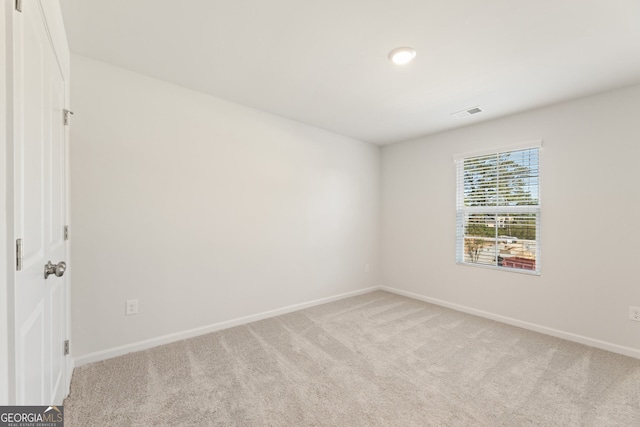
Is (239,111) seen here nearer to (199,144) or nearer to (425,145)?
(199,144)

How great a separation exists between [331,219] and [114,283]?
2.59 m

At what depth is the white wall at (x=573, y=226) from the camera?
2.50m

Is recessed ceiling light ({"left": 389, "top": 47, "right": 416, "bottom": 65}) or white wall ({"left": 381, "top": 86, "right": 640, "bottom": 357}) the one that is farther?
white wall ({"left": 381, "top": 86, "right": 640, "bottom": 357})

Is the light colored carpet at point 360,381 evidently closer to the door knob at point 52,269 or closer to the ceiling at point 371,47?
the door knob at point 52,269

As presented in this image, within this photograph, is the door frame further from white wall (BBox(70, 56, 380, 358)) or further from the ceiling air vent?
the ceiling air vent

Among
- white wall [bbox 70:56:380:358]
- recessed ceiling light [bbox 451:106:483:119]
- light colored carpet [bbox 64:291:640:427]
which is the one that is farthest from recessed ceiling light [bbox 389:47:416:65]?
light colored carpet [bbox 64:291:640:427]

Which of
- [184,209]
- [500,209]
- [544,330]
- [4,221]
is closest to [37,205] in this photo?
[4,221]

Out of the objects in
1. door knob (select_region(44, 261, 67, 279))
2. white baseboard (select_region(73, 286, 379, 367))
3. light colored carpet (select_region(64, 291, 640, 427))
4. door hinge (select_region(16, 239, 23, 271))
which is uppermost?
door hinge (select_region(16, 239, 23, 271))

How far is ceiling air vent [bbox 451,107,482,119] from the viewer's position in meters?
3.07

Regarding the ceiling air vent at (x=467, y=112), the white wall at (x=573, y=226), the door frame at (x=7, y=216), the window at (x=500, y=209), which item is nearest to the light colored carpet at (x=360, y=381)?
the white wall at (x=573, y=226)

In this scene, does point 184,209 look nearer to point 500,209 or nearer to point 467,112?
point 467,112

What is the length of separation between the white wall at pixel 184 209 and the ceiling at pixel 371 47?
35 centimetres

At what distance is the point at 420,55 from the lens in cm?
211

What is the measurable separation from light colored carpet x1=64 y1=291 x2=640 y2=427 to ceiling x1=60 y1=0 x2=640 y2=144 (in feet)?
8.11
